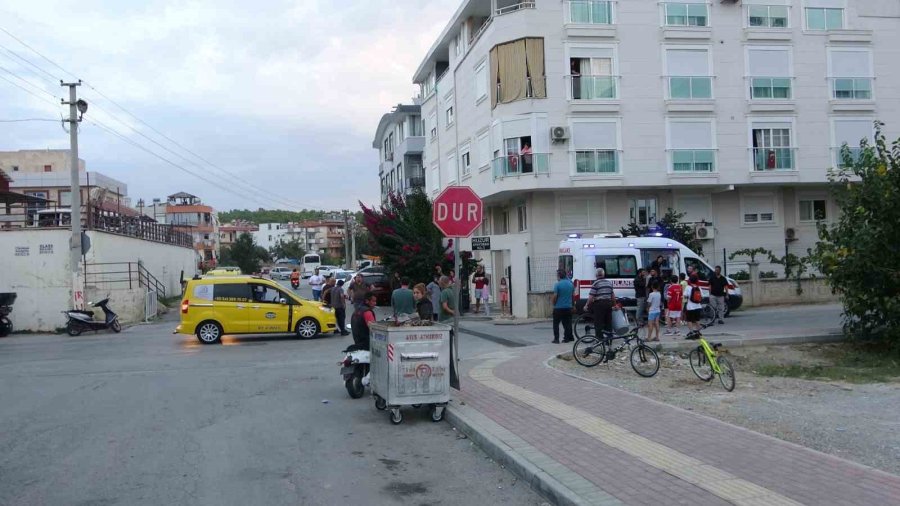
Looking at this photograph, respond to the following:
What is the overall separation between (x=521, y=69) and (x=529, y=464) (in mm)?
26161

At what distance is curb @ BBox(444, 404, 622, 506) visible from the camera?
605 cm

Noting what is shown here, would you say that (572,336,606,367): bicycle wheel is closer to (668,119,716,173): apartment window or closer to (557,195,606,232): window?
(557,195,606,232): window

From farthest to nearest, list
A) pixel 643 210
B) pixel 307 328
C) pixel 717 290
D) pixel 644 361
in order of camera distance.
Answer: pixel 643 210 → pixel 717 290 → pixel 307 328 → pixel 644 361

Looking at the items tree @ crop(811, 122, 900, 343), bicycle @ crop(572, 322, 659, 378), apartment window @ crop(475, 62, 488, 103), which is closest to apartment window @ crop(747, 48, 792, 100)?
apartment window @ crop(475, 62, 488, 103)

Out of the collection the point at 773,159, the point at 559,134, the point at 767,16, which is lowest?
the point at 773,159

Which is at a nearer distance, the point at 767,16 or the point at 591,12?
the point at 591,12

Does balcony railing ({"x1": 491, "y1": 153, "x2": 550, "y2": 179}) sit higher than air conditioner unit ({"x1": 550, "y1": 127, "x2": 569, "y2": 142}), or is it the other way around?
air conditioner unit ({"x1": 550, "y1": 127, "x2": 569, "y2": 142})

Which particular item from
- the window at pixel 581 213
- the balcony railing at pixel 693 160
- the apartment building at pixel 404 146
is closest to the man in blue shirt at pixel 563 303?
the window at pixel 581 213

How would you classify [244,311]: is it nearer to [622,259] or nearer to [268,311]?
[268,311]

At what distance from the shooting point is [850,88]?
111ft

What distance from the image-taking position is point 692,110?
32.3m

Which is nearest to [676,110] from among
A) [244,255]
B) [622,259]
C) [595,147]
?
[595,147]

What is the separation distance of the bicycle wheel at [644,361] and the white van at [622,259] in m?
9.20

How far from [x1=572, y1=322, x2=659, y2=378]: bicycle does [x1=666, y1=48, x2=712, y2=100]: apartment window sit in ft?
68.2
